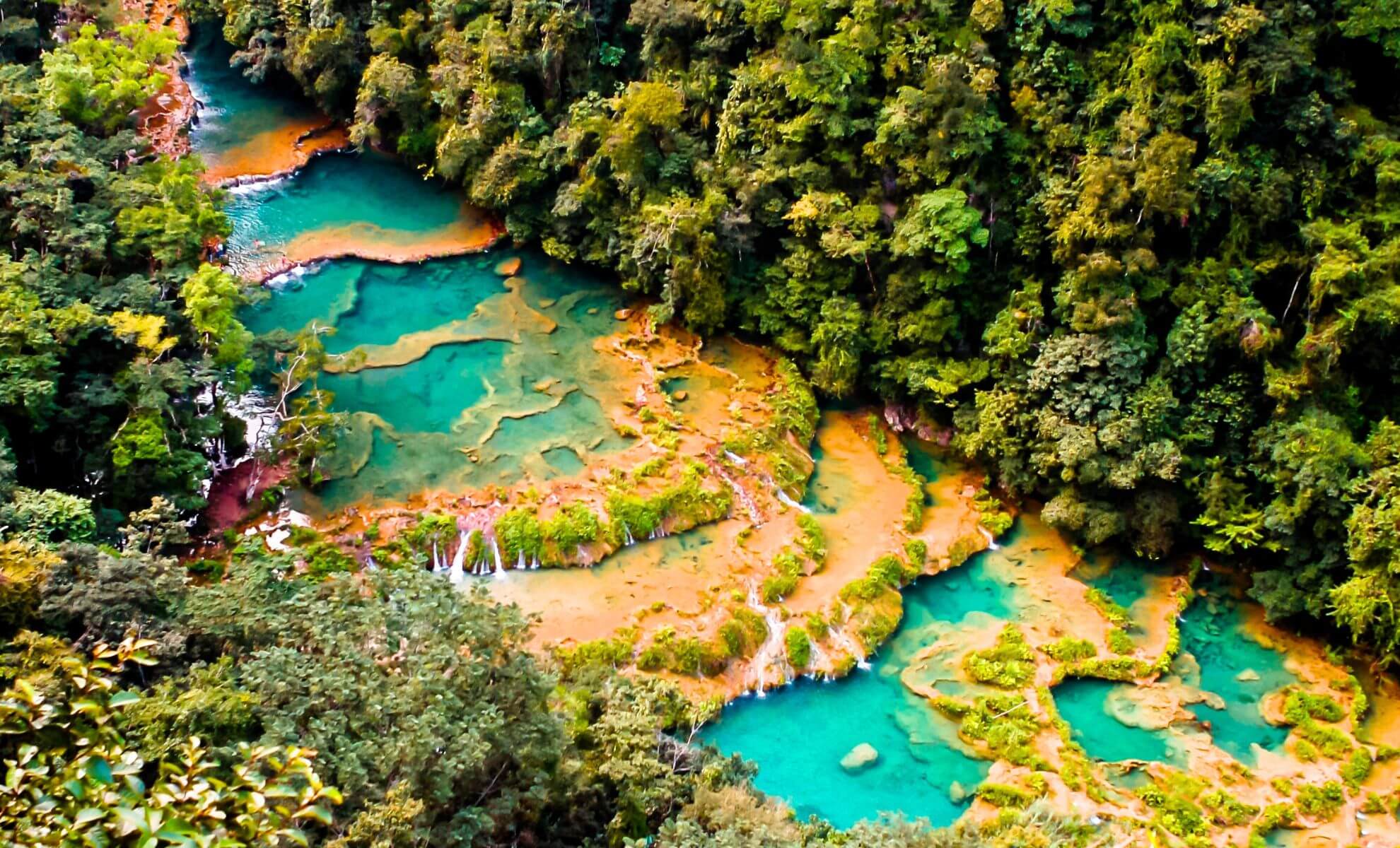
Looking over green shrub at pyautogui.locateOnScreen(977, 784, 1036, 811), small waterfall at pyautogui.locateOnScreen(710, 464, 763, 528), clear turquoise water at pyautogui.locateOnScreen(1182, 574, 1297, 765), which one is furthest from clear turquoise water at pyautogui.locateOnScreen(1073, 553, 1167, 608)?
small waterfall at pyautogui.locateOnScreen(710, 464, 763, 528)

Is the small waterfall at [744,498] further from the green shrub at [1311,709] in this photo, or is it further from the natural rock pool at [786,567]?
the green shrub at [1311,709]

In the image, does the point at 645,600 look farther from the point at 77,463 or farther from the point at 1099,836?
the point at 77,463

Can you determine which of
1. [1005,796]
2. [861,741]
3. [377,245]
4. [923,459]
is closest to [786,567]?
[861,741]

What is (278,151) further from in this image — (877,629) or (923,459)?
(877,629)

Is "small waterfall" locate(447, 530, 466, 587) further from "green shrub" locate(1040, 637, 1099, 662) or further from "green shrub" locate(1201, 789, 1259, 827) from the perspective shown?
"green shrub" locate(1201, 789, 1259, 827)

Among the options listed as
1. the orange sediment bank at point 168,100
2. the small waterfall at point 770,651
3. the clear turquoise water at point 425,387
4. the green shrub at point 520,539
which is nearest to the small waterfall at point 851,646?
the small waterfall at point 770,651
